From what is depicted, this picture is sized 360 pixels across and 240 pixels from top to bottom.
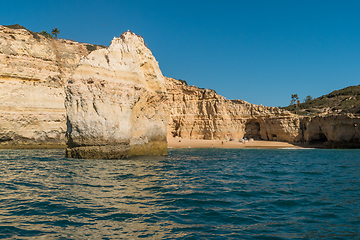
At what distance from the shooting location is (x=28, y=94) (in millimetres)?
27906

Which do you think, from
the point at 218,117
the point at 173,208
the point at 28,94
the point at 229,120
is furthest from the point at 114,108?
the point at 229,120

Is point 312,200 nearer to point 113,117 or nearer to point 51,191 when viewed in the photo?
point 51,191

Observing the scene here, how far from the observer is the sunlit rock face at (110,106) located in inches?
575

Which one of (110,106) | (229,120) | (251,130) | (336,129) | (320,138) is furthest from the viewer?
(251,130)

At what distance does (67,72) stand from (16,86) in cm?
797

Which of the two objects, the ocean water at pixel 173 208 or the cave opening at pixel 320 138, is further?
the cave opening at pixel 320 138

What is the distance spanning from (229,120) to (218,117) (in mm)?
2004

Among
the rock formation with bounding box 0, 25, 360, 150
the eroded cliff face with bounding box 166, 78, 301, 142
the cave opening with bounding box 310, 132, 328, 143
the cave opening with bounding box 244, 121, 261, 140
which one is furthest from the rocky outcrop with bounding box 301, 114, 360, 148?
Answer: the cave opening with bounding box 244, 121, 261, 140

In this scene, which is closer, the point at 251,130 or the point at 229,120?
the point at 229,120

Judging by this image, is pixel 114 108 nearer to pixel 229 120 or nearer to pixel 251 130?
pixel 229 120

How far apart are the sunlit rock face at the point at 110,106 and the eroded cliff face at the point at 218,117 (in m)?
29.3

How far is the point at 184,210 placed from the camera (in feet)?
17.8

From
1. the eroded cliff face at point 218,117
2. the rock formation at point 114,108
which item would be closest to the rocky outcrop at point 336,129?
the rock formation at point 114,108

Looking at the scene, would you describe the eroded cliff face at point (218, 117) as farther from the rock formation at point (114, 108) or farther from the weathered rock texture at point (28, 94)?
the weathered rock texture at point (28, 94)
